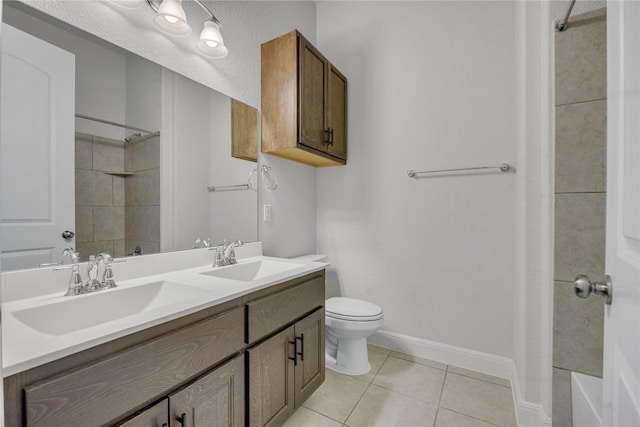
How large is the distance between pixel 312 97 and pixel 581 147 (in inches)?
56.1

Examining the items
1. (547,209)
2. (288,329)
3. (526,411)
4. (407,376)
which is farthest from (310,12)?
(526,411)

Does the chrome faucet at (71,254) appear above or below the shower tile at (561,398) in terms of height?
above

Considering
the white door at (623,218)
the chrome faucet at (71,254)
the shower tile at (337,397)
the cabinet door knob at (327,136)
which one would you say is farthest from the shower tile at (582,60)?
the chrome faucet at (71,254)

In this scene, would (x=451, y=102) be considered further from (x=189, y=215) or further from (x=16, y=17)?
(x=16, y=17)

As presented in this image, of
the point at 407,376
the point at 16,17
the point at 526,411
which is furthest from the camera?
the point at 407,376

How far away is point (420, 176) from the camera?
84.4 inches

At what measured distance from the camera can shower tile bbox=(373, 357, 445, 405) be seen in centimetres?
174

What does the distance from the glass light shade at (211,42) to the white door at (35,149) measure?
60 centimetres

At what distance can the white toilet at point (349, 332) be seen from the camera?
1.85 metres

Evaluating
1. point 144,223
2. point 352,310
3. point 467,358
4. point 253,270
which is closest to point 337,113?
point 253,270

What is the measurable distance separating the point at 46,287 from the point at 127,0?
1155mm

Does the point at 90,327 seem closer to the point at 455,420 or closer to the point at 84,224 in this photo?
the point at 84,224

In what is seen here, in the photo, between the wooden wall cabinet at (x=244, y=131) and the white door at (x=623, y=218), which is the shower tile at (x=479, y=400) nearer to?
the white door at (x=623, y=218)

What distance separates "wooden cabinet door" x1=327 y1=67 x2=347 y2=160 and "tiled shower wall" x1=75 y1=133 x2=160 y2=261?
120cm
